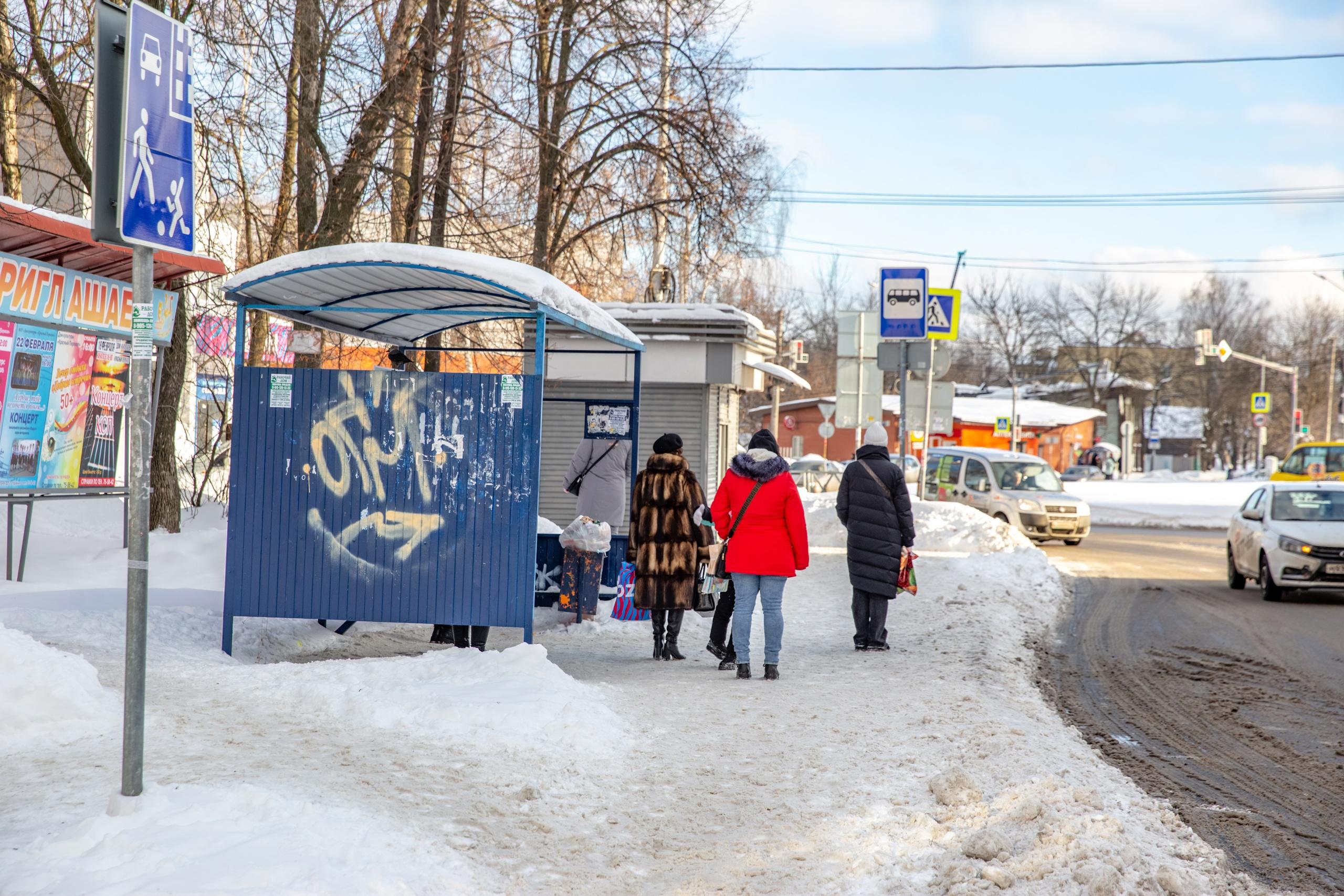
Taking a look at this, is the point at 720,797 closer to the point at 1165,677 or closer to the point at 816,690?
the point at 816,690

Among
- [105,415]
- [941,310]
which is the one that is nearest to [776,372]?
[941,310]

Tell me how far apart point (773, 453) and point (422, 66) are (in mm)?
8245

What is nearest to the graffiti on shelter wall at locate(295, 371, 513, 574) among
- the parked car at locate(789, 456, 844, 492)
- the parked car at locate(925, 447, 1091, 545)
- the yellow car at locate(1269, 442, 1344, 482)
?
the parked car at locate(925, 447, 1091, 545)

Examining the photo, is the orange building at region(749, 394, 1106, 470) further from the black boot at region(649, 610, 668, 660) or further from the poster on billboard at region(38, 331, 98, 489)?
the black boot at region(649, 610, 668, 660)

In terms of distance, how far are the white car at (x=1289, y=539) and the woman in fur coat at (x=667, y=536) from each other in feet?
28.8

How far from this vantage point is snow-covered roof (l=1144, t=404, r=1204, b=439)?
93.0m

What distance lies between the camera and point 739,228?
1723 centimetres

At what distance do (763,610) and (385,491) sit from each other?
110 inches

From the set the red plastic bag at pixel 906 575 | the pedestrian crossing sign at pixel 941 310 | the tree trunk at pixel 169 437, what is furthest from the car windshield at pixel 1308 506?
the tree trunk at pixel 169 437

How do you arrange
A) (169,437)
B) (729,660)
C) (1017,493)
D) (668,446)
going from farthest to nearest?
(1017,493), (169,437), (668,446), (729,660)

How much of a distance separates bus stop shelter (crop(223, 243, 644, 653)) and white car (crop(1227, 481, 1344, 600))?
10.5m

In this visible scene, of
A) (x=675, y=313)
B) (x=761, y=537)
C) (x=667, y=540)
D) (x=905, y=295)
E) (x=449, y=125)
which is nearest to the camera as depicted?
(x=761, y=537)

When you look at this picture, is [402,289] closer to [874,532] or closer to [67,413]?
[67,413]

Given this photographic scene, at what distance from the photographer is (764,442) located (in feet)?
27.7
